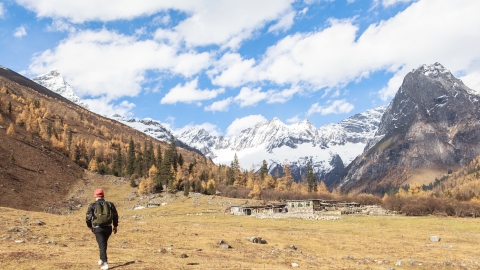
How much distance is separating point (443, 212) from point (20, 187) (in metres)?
130

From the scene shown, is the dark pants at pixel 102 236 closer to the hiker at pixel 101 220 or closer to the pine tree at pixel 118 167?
the hiker at pixel 101 220

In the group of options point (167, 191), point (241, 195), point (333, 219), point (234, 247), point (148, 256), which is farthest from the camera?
point (241, 195)

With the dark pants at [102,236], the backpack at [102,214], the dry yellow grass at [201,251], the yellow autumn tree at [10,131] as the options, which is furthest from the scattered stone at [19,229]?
the yellow autumn tree at [10,131]

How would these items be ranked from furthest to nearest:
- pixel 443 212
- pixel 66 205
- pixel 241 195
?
pixel 241 195
pixel 66 205
pixel 443 212

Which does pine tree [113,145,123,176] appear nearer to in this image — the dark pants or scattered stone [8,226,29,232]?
scattered stone [8,226,29,232]

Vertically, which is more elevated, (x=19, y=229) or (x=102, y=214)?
(x=102, y=214)

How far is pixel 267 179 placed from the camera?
18850 cm

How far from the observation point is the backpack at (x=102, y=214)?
18453 mm

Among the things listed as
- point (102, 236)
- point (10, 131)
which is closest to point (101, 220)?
point (102, 236)

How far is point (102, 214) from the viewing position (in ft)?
60.8

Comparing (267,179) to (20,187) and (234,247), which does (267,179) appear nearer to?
(20,187)

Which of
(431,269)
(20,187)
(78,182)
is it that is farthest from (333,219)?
(78,182)

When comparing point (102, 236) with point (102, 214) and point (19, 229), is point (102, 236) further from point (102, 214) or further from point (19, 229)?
point (19, 229)

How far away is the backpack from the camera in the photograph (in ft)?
60.5
